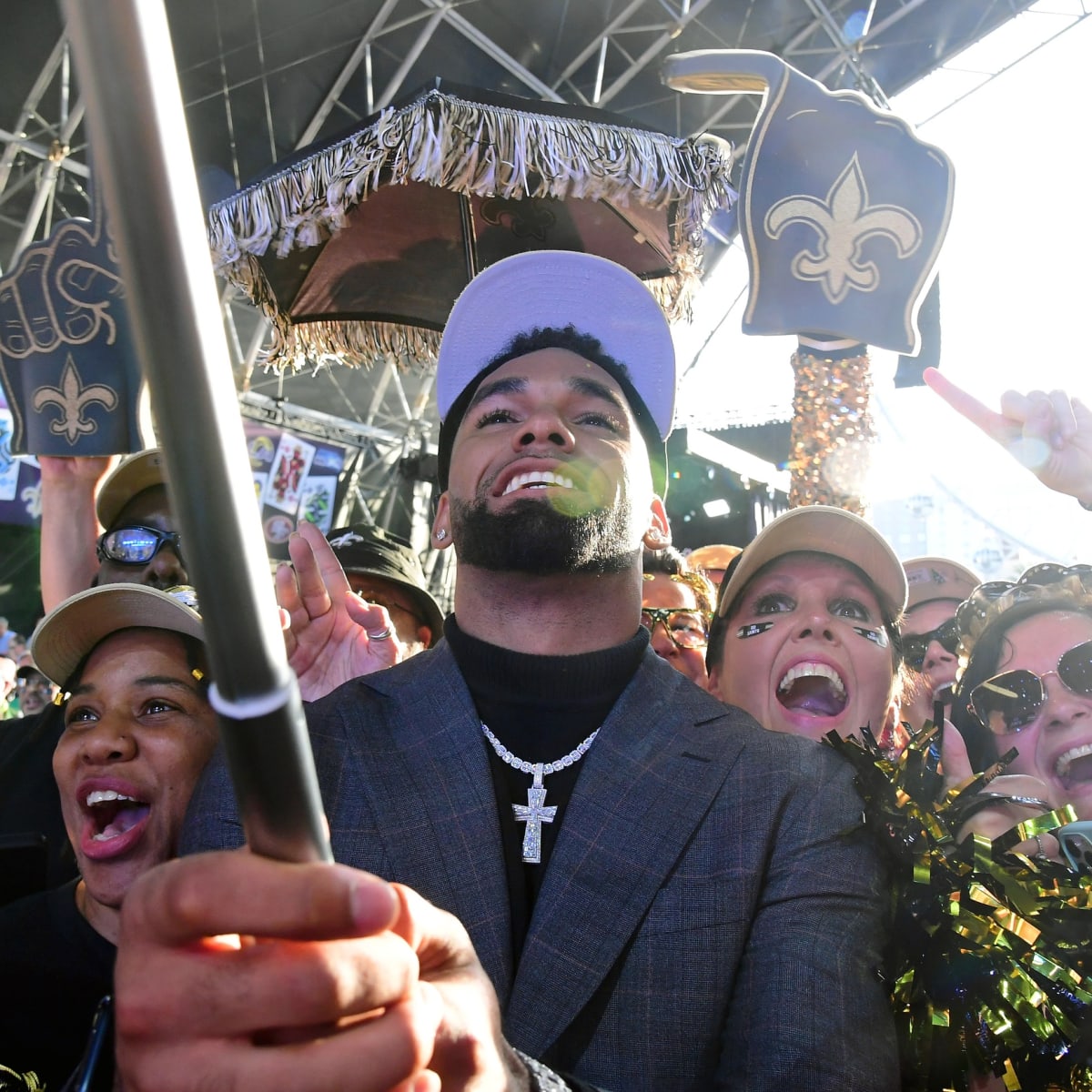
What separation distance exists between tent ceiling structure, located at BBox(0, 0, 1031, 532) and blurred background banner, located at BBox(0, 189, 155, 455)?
588 centimetres

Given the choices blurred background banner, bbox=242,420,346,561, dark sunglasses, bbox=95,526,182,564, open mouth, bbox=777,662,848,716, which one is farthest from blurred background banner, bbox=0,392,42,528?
open mouth, bbox=777,662,848,716

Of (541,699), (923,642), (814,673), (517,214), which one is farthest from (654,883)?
(517,214)

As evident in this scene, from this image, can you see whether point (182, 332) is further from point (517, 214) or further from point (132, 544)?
point (517, 214)

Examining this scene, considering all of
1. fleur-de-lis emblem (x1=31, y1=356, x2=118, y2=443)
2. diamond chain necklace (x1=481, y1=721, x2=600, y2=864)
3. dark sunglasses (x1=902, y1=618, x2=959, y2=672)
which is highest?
fleur-de-lis emblem (x1=31, y1=356, x2=118, y2=443)

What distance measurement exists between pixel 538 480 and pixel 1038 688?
128 cm

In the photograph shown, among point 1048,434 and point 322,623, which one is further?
point 322,623

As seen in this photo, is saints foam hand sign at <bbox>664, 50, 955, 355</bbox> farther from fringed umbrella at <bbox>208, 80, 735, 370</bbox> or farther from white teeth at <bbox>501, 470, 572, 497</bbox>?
white teeth at <bbox>501, 470, 572, 497</bbox>

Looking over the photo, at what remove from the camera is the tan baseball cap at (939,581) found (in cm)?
348

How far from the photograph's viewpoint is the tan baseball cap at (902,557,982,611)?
3484 millimetres

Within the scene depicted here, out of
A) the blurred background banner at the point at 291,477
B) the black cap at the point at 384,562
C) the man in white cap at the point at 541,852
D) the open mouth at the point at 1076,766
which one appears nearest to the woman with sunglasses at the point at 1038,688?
the open mouth at the point at 1076,766

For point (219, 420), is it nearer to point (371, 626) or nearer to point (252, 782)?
point (252, 782)

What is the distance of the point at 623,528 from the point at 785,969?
2.71 feet

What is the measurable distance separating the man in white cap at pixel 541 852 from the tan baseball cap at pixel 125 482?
1.29 metres

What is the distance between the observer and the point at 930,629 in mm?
3391
